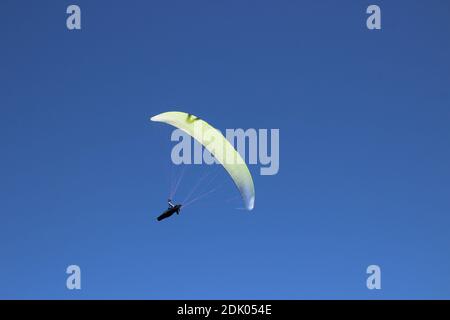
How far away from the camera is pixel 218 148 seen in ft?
102

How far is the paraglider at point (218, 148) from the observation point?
1217 inches

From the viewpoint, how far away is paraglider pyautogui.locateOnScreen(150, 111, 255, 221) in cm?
3091
